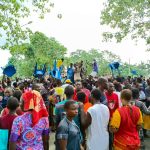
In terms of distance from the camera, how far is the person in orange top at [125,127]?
17.8ft

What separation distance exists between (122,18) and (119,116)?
63.9 ft

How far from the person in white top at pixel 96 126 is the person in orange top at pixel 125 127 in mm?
219

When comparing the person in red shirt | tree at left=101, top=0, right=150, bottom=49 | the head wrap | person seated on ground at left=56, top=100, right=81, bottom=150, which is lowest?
person seated on ground at left=56, top=100, right=81, bottom=150

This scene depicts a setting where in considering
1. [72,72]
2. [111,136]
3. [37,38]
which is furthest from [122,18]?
[37,38]

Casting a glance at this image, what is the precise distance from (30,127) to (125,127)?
1.56m

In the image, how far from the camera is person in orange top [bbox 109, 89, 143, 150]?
5418 mm

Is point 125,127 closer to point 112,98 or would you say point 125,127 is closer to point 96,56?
point 112,98

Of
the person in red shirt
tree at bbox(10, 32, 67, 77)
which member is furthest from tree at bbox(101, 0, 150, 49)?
tree at bbox(10, 32, 67, 77)

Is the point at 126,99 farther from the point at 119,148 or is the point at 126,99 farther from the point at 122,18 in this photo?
the point at 122,18

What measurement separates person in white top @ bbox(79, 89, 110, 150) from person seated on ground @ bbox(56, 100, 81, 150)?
75 centimetres

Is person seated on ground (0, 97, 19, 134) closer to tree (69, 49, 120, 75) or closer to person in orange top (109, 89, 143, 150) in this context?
person in orange top (109, 89, 143, 150)

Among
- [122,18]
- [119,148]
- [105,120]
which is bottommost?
[119,148]

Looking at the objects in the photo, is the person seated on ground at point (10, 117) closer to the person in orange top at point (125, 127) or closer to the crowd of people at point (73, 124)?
the crowd of people at point (73, 124)

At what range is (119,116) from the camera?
5.41m
